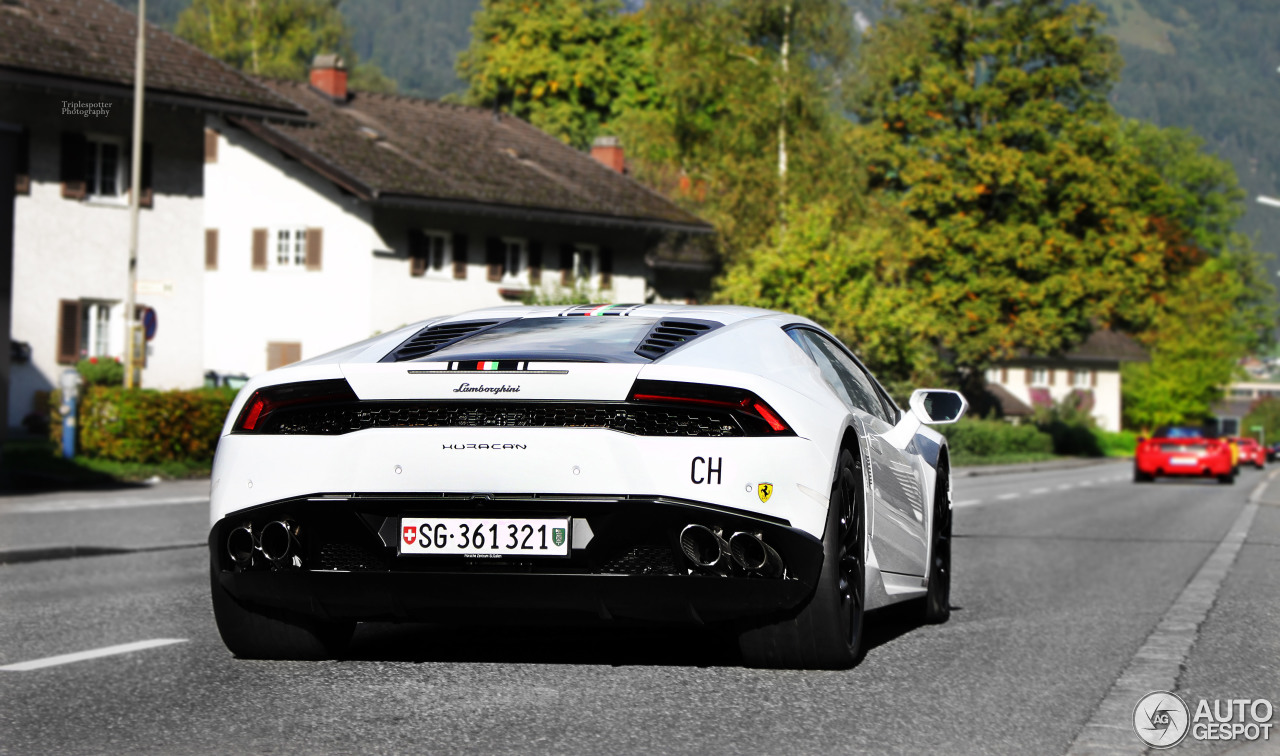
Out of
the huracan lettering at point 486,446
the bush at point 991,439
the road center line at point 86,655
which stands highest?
the huracan lettering at point 486,446

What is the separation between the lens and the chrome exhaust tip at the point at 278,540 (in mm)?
5797

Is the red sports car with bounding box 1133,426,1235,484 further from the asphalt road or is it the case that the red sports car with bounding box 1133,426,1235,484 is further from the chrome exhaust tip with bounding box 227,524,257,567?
the chrome exhaust tip with bounding box 227,524,257,567

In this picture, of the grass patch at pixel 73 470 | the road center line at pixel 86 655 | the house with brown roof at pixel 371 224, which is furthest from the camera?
the house with brown roof at pixel 371 224

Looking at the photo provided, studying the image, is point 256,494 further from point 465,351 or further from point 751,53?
point 751,53

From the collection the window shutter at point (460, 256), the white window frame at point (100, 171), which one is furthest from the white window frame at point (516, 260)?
the white window frame at point (100, 171)

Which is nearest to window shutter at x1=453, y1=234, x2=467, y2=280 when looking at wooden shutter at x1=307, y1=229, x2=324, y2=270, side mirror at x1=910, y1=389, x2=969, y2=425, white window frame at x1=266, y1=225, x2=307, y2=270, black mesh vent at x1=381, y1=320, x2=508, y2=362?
wooden shutter at x1=307, y1=229, x2=324, y2=270

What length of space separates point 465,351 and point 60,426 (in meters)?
21.1

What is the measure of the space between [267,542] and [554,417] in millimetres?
1065

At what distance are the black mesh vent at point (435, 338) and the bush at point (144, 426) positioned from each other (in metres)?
19.4

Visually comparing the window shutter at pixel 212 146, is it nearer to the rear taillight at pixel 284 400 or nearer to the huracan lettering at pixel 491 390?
the rear taillight at pixel 284 400

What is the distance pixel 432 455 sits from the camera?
559 centimetres

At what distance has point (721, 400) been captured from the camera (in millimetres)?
5586

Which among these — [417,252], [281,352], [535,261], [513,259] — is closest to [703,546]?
[417,252]

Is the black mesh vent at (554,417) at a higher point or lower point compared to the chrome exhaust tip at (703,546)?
higher
